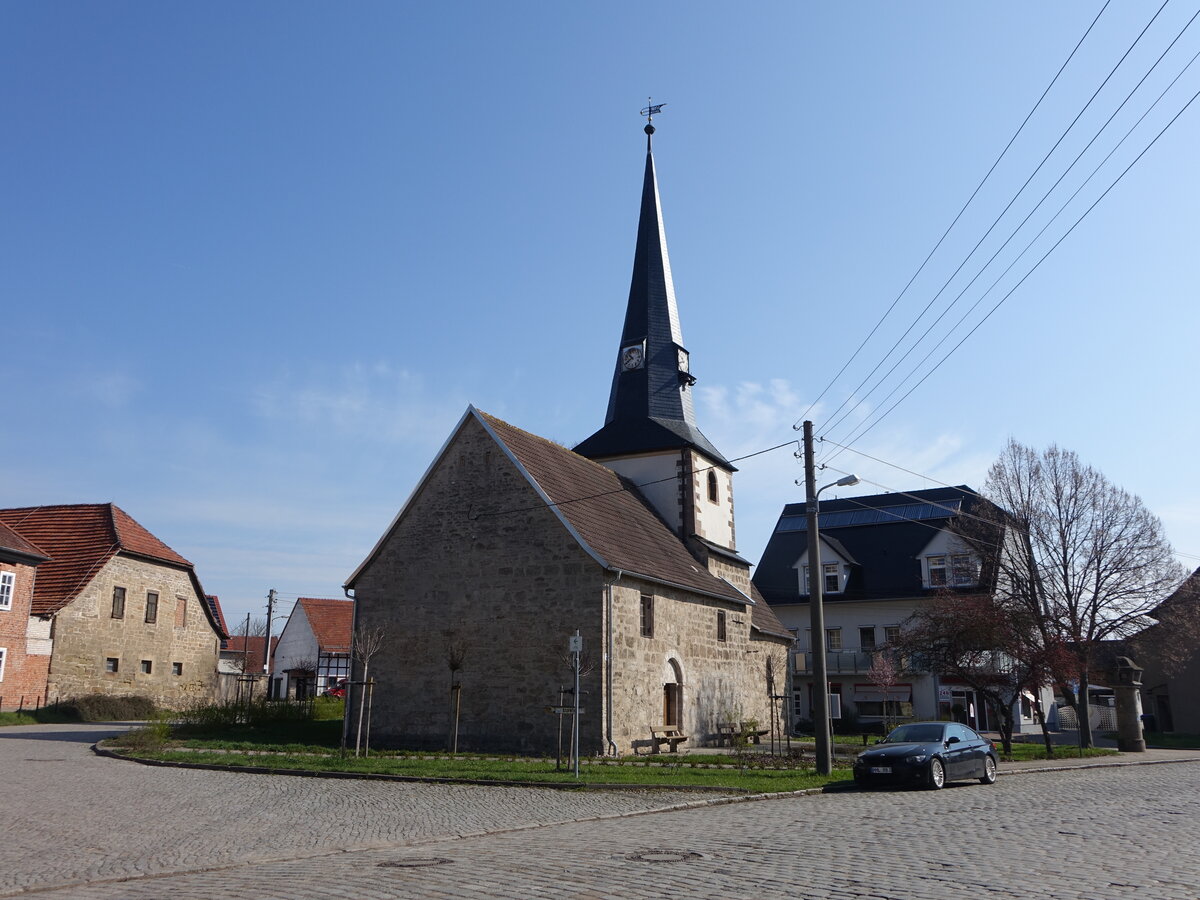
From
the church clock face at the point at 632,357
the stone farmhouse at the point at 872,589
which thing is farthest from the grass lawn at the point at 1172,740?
the church clock face at the point at 632,357

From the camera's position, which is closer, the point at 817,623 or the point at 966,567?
the point at 817,623

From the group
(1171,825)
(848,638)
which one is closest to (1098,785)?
(1171,825)

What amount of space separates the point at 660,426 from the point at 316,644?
31.7 meters

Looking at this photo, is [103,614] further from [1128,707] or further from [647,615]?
[1128,707]

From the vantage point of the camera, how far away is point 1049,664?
26.8 m

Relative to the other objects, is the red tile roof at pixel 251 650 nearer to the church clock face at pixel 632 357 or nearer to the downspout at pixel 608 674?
the church clock face at pixel 632 357

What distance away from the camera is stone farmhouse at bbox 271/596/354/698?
182ft

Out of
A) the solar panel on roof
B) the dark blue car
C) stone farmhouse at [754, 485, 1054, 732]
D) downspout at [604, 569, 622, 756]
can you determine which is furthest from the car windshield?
the solar panel on roof

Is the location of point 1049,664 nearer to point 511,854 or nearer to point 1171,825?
point 1171,825

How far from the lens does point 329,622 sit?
5803 cm

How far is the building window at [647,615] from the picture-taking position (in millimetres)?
25516

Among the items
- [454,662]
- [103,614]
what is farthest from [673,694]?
[103,614]

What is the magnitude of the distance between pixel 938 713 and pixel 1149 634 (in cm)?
1065

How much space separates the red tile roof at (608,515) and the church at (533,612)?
0.29 ft
